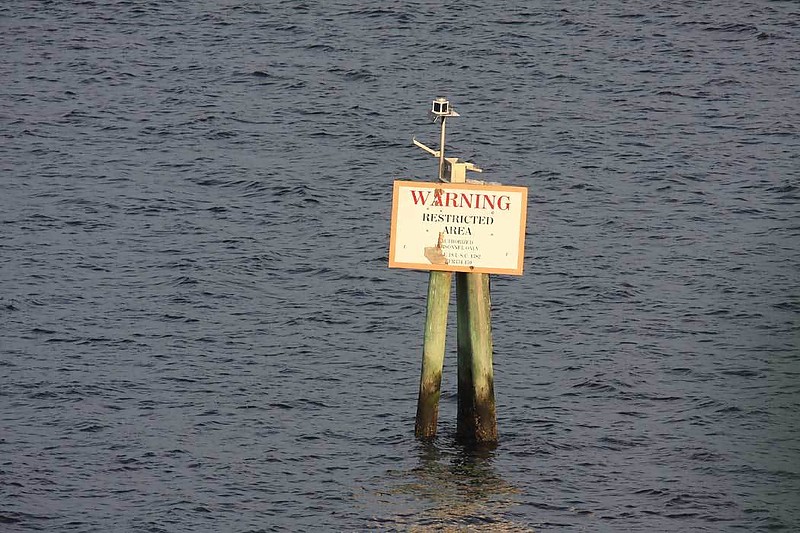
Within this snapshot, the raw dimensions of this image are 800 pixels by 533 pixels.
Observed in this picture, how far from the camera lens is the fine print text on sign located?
65.6 ft

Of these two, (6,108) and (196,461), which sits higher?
(6,108)

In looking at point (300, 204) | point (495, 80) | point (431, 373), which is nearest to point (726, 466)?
point (431, 373)

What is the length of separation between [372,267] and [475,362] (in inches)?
357

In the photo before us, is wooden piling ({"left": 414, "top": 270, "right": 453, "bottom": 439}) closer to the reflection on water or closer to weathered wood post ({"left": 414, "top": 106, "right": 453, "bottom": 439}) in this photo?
weathered wood post ({"left": 414, "top": 106, "right": 453, "bottom": 439})

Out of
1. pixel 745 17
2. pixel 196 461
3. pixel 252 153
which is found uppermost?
pixel 745 17

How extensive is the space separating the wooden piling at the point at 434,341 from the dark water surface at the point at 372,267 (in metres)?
0.62

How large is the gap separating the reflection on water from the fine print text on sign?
2.45 metres

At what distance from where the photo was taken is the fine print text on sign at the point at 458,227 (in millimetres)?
19984

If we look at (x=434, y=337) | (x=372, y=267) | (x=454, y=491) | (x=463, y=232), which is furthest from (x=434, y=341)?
(x=372, y=267)

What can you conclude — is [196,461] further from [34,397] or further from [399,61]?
[399,61]

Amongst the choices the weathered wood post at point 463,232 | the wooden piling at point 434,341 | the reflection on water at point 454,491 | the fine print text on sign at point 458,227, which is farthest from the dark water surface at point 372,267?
the fine print text on sign at point 458,227

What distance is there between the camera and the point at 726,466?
20.4 metres

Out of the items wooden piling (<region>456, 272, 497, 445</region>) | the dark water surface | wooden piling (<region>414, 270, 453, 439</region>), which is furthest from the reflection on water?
wooden piling (<region>414, 270, 453, 439</region>)

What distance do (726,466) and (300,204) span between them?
14568 millimetres
